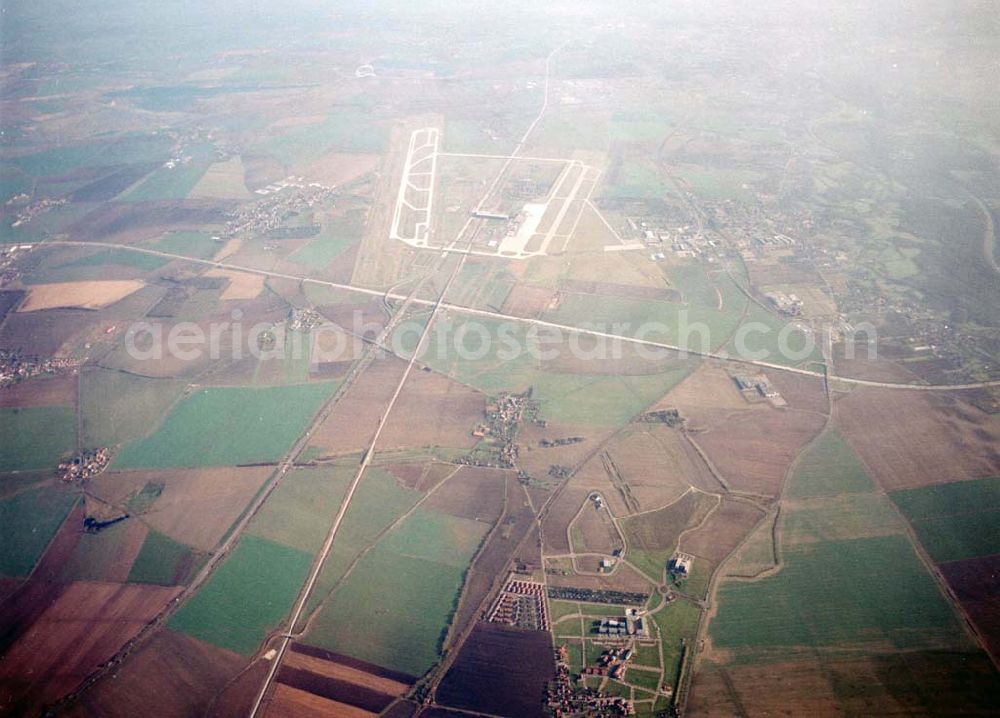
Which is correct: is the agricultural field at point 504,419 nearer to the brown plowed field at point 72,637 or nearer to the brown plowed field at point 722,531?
the brown plowed field at point 72,637

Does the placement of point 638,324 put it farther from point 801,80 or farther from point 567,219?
point 801,80

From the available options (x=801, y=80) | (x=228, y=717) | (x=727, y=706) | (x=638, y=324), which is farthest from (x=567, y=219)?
(x=801, y=80)

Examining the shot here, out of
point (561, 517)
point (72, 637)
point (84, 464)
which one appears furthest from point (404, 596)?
point (84, 464)

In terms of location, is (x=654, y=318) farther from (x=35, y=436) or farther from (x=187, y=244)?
(x=187, y=244)

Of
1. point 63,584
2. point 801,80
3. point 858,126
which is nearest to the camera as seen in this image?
point 63,584

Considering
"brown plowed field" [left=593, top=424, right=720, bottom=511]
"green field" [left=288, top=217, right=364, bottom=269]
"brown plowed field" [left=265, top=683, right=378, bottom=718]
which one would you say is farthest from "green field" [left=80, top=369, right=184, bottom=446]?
"brown plowed field" [left=593, top=424, right=720, bottom=511]

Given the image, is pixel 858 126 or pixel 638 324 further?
pixel 858 126
